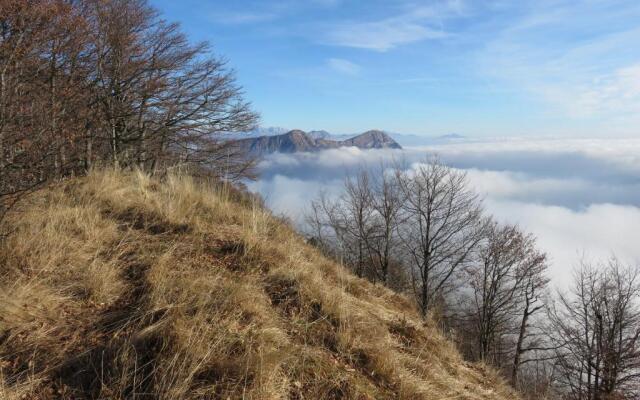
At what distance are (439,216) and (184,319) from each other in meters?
23.5

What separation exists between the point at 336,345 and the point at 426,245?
2177cm

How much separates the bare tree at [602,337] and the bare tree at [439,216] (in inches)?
285

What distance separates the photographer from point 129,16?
14305mm

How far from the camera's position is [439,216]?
968 inches

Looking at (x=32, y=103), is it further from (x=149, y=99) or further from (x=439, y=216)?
(x=439, y=216)

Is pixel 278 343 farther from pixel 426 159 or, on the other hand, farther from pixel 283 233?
pixel 426 159

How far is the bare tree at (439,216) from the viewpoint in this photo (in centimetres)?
2427

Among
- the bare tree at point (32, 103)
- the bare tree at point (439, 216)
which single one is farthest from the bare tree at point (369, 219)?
the bare tree at point (32, 103)

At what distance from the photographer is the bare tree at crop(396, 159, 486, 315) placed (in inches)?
955

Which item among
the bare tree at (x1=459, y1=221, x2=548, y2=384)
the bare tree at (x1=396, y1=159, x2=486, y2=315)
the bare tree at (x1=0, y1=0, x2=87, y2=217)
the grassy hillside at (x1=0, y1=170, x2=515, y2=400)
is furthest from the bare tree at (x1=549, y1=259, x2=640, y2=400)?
the bare tree at (x1=0, y1=0, x2=87, y2=217)

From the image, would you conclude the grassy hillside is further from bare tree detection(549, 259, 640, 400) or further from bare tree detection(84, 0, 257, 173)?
bare tree detection(549, 259, 640, 400)

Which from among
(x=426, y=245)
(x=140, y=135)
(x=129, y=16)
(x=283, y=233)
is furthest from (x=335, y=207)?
(x=283, y=233)

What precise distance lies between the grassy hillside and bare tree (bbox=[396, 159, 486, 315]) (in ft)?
66.1

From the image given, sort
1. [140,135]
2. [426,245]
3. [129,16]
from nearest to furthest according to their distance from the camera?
[129,16]
[140,135]
[426,245]
